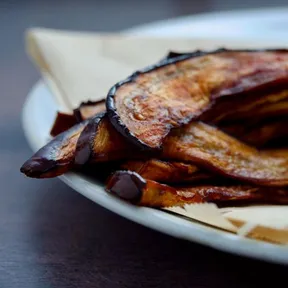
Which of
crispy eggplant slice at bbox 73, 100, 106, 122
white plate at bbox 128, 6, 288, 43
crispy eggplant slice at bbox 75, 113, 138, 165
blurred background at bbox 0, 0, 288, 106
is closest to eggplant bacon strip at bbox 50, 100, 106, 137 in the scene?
crispy eggplant slice at bbox 73, 100, 106, 122

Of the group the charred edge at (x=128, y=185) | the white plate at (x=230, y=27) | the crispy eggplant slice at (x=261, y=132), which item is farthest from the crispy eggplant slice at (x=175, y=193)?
the white plate at (x=230, y=27)

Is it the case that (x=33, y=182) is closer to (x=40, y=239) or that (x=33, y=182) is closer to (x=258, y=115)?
(x=40, y=239)

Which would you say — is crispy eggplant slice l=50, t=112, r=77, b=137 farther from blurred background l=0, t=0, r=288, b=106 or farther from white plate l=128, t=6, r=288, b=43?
blurred background l=0, t=0, r=288, b=106

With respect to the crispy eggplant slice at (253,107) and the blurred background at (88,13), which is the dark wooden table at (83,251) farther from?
the blurred background at (88,13)

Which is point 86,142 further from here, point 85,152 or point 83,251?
point 83,251

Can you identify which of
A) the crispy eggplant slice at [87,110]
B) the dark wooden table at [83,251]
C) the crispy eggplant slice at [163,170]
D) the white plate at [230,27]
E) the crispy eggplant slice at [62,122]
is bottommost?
the dark wooden table at [83,251]

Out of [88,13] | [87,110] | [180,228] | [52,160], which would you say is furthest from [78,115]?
[88,13]
